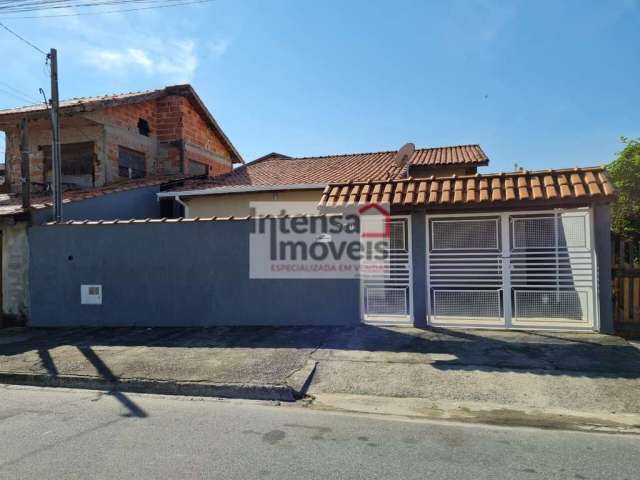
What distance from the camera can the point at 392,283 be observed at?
809 centimetres

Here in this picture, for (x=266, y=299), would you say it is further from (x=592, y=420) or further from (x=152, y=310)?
(x=592, y=420)

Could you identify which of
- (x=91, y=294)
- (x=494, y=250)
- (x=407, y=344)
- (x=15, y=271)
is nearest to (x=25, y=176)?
(x=15, y=271)

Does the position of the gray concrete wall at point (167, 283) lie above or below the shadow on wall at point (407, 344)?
above

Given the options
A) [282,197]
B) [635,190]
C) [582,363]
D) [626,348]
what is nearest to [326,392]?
[582,363]

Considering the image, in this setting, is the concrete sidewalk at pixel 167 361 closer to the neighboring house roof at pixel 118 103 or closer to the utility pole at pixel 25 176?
the utility pole at pixel 25 176

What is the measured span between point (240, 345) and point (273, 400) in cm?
227

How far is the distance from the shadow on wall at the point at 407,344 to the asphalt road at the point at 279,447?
5.27ft

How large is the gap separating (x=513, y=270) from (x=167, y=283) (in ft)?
21.8

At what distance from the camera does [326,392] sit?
5.20 m

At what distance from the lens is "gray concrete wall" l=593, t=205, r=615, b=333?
7.03 m

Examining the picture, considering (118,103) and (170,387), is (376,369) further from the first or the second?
(118,103)

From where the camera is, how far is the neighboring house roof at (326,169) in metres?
12.7

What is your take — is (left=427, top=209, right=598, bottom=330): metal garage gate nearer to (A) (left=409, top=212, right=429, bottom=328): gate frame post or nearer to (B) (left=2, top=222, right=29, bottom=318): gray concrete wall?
(A) (left=409, top=212, right=429, bottom=328): gate frame post

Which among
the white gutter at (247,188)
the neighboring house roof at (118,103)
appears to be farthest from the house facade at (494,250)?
the neighboring house roof at (118,103)
